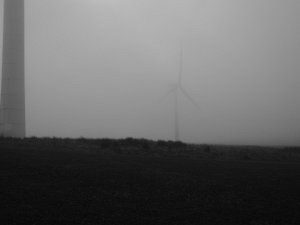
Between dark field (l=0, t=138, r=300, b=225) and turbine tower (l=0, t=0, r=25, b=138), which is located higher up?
turbine tower (l=0, t=0, r=25, b=138)

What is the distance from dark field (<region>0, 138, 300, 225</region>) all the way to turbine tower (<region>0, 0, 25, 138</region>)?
3705 centimetres

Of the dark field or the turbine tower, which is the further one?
the turbine tower

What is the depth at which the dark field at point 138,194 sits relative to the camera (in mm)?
15609

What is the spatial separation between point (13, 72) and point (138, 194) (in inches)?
1942

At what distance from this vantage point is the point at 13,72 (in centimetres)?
6481

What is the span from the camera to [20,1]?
2534 inches

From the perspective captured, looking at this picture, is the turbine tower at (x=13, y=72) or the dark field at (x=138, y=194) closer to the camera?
the dark field at (x=138, y=194)

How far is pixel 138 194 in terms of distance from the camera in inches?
768

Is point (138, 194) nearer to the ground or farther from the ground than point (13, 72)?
→ nearer to the ground

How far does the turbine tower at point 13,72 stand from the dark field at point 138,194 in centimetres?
3705

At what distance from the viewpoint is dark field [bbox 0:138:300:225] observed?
51.2ft

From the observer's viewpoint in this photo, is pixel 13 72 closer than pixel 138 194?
No

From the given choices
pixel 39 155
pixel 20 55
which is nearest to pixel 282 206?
pixel 39 155

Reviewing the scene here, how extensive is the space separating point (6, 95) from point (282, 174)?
149 feet
